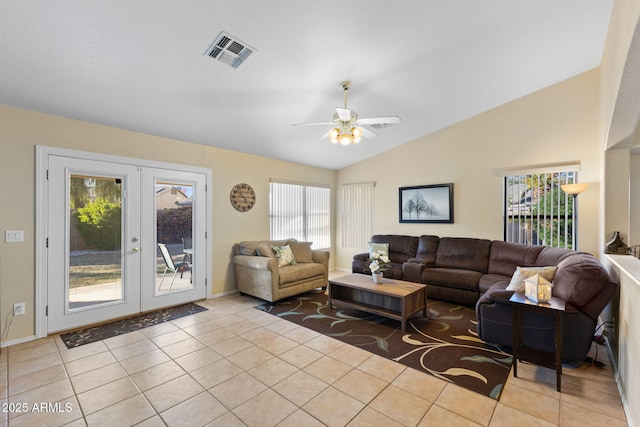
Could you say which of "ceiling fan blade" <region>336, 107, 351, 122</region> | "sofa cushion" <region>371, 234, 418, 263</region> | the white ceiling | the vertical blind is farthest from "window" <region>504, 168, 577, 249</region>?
"ceiling fan blade" <region>336, 107, 351, 122</region>

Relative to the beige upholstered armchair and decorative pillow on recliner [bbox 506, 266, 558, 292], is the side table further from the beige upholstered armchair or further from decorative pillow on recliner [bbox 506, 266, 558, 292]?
the beige upholstered armchair

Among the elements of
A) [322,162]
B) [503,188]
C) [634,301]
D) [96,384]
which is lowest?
[96,384]

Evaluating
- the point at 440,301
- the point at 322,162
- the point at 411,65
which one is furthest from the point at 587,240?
the point at 322,162

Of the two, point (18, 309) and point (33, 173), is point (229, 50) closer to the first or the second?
point (33, 173)

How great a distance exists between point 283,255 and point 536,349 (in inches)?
137

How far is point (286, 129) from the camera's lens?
450cm

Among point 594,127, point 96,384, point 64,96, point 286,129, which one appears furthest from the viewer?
point 286,129

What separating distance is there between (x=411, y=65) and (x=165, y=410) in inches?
154

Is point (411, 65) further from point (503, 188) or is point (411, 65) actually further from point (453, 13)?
point (503, 188)

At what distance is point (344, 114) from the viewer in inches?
117

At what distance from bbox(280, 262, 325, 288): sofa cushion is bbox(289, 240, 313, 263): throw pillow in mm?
153

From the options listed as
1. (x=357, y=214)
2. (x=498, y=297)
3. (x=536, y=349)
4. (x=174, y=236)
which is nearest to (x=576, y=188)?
(x=498, y=297)

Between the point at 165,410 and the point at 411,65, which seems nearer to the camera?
the point at 165,410

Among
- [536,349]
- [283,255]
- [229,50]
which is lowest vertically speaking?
[536,349]
